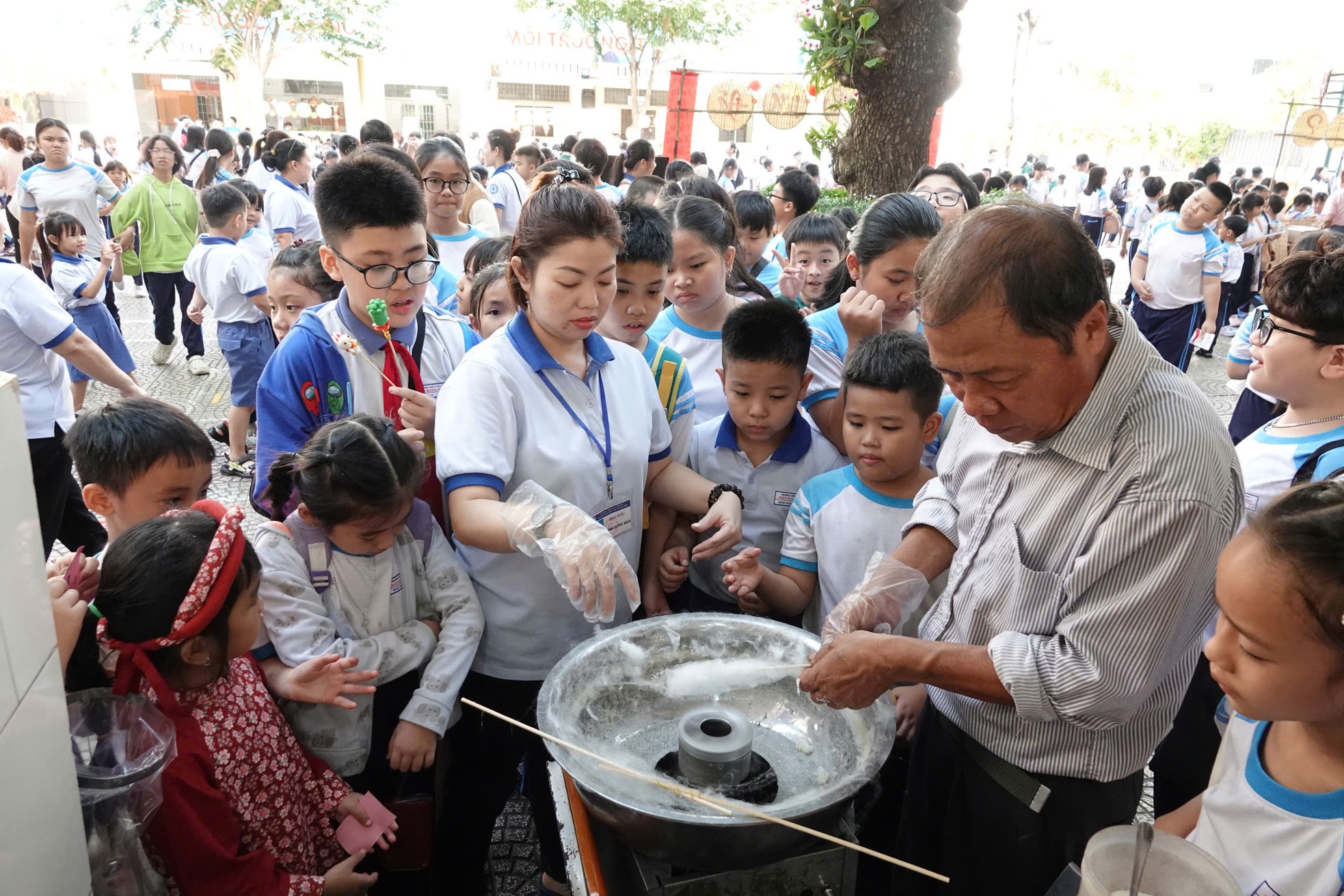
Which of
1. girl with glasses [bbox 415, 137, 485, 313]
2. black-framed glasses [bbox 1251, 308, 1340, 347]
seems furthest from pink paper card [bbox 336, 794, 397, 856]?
black-framed glasses [bbox 1251, 308, 1340, 347]

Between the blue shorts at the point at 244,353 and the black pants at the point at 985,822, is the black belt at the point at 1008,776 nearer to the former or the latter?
the black pants at the point at 985,822

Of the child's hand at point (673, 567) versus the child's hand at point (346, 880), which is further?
the child's hand at point (673, 567)

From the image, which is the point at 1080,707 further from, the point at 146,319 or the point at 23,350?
the point at 146,319

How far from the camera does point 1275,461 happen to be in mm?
2410

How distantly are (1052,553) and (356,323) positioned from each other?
1.71 metres

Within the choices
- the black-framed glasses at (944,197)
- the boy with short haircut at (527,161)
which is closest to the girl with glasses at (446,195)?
the black-framed glasses at (944,197)

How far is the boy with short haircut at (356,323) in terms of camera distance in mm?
2080

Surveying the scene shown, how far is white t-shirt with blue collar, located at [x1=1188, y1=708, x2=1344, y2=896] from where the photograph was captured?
121 cm

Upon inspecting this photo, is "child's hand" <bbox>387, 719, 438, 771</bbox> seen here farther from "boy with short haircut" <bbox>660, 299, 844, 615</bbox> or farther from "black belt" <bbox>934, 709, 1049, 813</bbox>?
"black belt" <bbox>934, 709, 1049, 813</bbox>

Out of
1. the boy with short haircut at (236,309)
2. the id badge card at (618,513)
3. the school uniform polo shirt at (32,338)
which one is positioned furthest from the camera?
the boy with short haircut at (236,309)

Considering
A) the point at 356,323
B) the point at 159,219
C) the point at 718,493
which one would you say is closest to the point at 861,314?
the point at 718,493

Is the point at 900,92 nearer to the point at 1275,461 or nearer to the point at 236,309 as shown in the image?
the point at 1275,461

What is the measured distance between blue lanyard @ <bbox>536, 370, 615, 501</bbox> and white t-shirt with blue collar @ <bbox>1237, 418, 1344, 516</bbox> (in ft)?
5.67

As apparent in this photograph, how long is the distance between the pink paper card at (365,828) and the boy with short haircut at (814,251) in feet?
9.14
